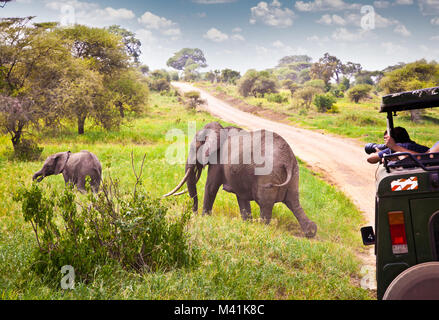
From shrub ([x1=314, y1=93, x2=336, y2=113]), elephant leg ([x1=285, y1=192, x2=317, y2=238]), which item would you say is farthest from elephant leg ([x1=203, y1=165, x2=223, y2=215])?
shrub ([x1=314, y1=93, x2=336, y2=113])

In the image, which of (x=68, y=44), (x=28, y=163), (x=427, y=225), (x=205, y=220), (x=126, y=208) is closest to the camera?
(x=427, y=225)

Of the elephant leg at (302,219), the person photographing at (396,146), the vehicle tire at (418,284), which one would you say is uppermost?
the person photographing at (396,146)

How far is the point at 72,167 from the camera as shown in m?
8.43

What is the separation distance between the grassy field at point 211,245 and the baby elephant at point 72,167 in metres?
0.32

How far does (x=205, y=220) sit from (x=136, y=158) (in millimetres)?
3428

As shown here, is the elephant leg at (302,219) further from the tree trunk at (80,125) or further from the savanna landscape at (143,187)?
the tree trunk at (80,125)

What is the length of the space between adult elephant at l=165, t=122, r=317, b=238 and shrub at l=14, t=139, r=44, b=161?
11.6 feet

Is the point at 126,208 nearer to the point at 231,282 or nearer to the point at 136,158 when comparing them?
the point at 231,282

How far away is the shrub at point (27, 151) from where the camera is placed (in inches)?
340

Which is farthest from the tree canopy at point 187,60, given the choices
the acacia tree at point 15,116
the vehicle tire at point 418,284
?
the vehicle tire at point 418,284

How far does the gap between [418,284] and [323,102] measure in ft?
46.3

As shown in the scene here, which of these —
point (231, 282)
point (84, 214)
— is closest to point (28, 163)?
point (84, 214)

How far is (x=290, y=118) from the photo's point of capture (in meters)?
14.5

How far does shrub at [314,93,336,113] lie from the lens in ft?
52.2
